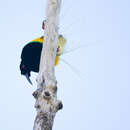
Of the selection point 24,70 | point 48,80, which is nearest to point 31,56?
point 24,70

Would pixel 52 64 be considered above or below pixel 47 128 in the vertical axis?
above

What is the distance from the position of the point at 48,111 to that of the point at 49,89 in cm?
17

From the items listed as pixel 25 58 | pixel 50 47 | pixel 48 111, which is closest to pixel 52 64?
pixel 50 47

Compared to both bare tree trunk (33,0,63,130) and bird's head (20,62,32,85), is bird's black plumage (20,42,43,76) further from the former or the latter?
bare tree trunk (33,0,63,130)

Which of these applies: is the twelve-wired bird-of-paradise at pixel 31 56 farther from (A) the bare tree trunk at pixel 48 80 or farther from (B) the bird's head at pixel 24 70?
(A) the bare tree trunk at pixel 48 80

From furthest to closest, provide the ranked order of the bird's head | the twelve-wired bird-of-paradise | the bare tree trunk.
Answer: the bird's head, the twelve-wired bird-of-paradise, the bare tree trunk

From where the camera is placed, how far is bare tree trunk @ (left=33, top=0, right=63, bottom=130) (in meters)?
2.58

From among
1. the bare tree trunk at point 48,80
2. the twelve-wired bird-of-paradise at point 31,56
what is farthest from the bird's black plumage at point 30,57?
the bare tree trunk at point 48,80

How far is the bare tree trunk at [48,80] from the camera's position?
2580 millimetres

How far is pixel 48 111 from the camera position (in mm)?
2607

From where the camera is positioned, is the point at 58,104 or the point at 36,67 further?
the point at 36,67

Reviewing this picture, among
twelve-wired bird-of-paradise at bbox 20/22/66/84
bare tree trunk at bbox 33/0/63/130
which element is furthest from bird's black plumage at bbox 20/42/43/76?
bare tree trunk at bbox 33/0/63/130

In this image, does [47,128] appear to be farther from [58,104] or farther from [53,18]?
[53,18]

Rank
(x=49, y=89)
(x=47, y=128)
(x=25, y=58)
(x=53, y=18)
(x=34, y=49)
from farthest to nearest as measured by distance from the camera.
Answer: (x=25, y=58) → (x=34, y=49) → (x=53, y=18) → (x=49, y=89) → (x=47, y=128)
